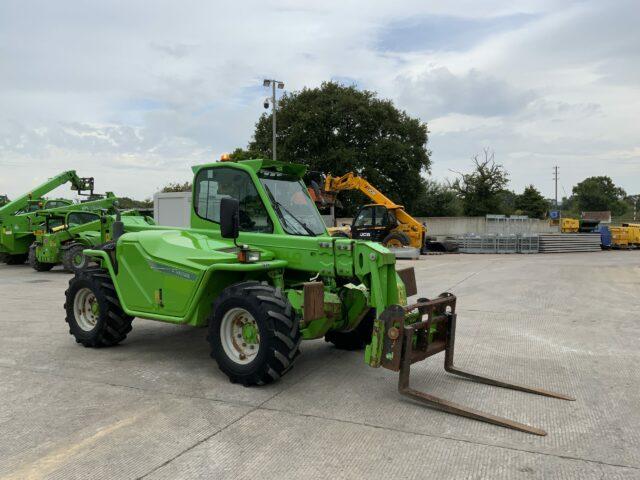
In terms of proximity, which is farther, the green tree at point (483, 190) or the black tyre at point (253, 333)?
the green tree at point (483, 190)

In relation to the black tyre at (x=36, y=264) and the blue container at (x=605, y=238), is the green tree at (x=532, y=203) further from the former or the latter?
the black tyre at (x=36, y=264)

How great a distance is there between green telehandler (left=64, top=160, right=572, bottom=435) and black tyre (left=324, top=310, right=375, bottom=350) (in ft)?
0.05

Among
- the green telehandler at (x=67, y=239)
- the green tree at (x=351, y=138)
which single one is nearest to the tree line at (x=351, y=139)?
the green tree at (x=351, y=138)

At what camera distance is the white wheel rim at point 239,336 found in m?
5.57

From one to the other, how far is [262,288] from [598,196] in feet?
369

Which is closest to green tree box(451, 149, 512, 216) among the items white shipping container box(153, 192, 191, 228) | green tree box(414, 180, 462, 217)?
green tree box(414, 180, 462, 217)

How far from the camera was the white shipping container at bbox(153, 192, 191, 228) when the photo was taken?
19906 mm

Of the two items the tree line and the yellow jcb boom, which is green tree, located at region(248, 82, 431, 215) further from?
the yellow jcb boom

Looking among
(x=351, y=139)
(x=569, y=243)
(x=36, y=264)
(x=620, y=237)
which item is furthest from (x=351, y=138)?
(x=36, y=264)

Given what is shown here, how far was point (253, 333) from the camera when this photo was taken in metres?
5.55

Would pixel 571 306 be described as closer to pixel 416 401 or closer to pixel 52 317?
pixel 416 401

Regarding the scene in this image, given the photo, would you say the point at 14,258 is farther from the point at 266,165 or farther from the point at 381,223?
the point at 266,165

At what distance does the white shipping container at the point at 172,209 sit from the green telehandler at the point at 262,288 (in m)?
12.8

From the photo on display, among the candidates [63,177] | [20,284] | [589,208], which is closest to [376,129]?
[63,177]
